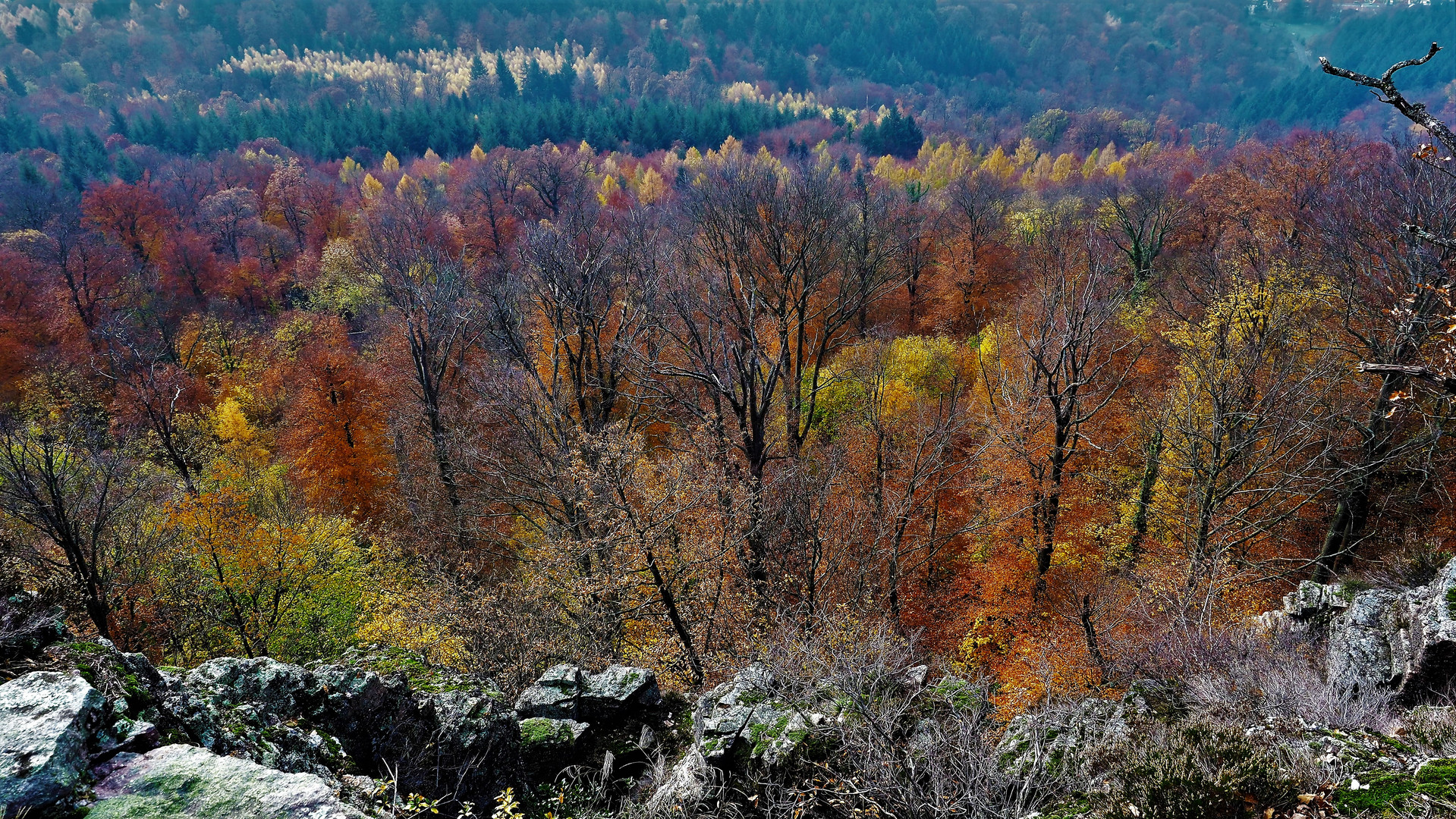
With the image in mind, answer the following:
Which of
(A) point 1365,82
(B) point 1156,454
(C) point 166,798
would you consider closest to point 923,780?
(C) point 166,798

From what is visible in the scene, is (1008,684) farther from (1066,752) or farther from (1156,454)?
(1156,454)

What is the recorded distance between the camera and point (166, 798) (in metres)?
4.66

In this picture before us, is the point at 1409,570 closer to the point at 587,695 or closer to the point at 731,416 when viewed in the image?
the point at 587,695

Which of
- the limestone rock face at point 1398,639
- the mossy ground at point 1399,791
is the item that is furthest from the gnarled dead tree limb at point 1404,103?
the limestone rock face at point 1398,639

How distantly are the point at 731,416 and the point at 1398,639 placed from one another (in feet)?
64.5

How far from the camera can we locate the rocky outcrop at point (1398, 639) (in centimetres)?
895

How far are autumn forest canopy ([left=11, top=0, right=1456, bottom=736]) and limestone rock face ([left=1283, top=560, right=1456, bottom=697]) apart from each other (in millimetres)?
1736

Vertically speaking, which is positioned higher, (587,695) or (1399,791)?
(1399,791)

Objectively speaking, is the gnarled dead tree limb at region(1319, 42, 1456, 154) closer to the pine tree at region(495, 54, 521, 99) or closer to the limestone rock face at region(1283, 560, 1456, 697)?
the limestone rock face at region(1283, 560, 1456, 697)

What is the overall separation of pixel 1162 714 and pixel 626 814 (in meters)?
7.25

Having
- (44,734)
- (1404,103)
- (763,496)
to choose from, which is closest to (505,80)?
(763,496)

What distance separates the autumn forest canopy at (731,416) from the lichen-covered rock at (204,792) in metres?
3.45

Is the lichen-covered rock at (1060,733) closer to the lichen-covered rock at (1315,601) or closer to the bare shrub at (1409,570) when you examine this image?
the lichen-covered rock at (1315,601)

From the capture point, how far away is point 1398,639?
376 inches
